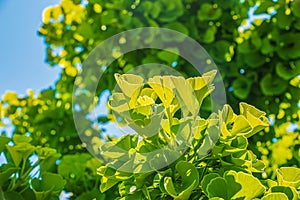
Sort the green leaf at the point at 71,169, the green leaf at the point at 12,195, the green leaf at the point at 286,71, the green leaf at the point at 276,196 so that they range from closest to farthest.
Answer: the green leaf at the point at 276,196
the green leaf at the point at 12,195
the green leaf at the point at 71,169
the green leaf at the point at 286,71

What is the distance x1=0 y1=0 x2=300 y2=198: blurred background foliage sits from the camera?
4.67ft

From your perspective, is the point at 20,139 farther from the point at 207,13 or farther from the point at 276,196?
the point at 207,13

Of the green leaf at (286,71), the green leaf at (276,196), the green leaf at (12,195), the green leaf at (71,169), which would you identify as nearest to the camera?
the green leaf at (276,196)

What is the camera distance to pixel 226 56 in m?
1.50

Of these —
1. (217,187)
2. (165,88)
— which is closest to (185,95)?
(165,88)

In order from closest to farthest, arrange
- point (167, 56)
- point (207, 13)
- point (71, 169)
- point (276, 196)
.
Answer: point (276, 196) < point (71, 169) < point (167, 56) < point (207, 13)

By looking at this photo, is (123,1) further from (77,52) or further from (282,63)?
(282,63)

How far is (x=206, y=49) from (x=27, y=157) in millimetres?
767

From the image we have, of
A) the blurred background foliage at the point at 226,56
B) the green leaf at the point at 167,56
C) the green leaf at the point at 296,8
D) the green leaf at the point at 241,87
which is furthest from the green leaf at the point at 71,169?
the green leaf at the point at 296,8

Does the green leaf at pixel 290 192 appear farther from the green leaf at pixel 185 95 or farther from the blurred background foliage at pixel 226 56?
the blurred background foliage at pixel 226 56

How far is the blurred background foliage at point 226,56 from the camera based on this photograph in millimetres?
1425

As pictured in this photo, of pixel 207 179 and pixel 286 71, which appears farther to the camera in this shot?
pixel 286 71

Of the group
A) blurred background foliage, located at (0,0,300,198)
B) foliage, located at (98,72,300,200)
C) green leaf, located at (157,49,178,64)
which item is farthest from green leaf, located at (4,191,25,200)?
green leaf, located at (157,49,178,64)

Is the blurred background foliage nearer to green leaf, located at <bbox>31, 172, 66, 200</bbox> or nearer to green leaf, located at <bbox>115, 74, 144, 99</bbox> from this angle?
green leaf, located at <bbox>31, 172, 66, 200</bbox>
